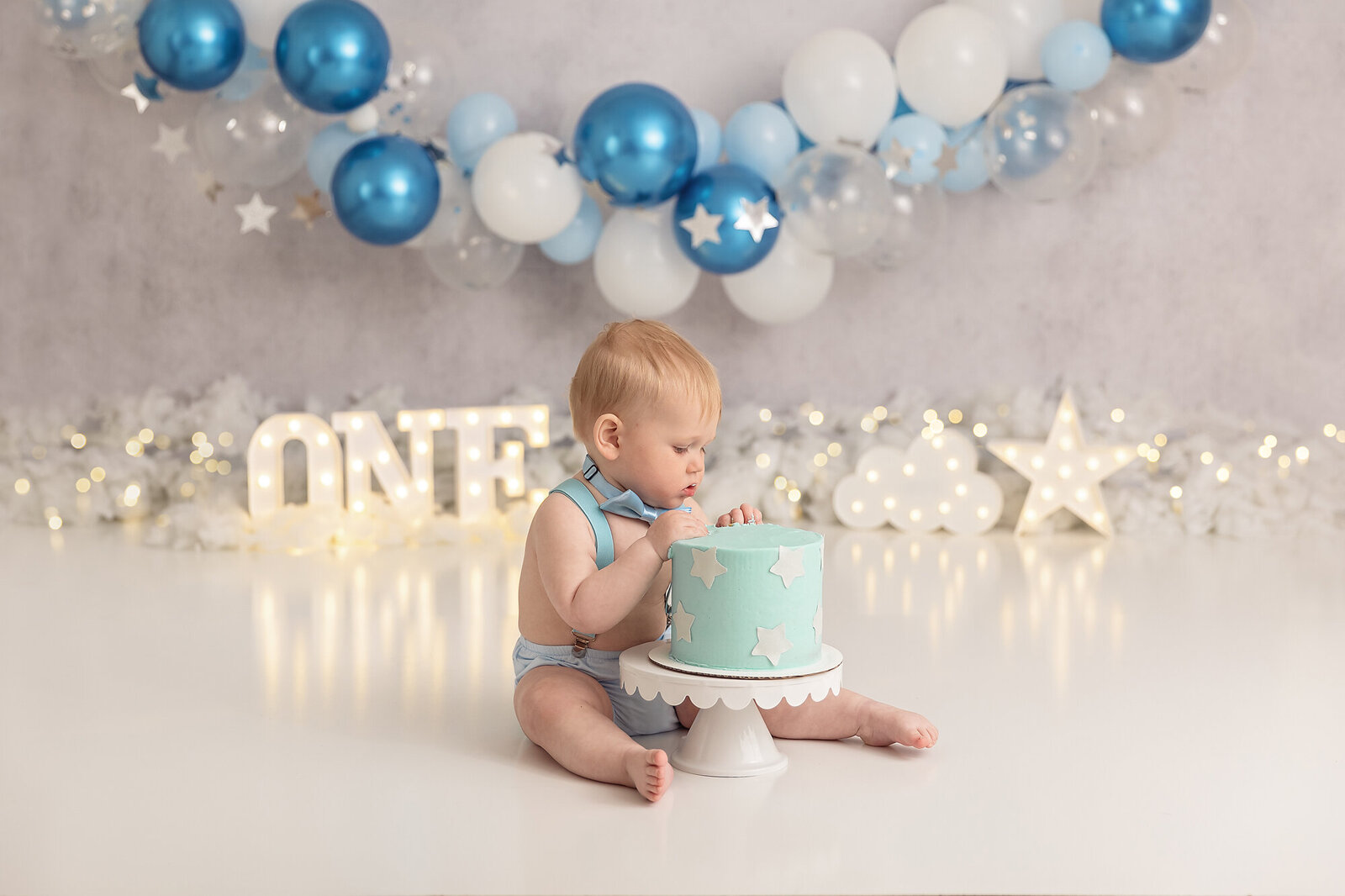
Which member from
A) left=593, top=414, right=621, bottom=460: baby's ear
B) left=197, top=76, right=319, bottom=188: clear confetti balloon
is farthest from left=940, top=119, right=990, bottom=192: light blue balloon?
left=593, top=414, right=621, bottom=460: baby's ear

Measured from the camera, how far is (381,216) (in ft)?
9.87

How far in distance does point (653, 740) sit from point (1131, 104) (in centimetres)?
229

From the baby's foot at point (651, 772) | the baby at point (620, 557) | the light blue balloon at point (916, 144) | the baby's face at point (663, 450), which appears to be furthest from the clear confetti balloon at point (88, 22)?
the baby's foot at point (651, 772)

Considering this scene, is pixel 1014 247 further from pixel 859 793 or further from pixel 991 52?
pixel 859 793

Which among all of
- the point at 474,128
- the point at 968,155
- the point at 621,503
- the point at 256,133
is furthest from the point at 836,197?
the point at 621,503

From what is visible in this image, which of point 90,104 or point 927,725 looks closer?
point 927,725

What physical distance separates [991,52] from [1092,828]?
2.23 metres

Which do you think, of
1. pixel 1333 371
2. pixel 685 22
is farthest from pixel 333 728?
pixel 1333 371

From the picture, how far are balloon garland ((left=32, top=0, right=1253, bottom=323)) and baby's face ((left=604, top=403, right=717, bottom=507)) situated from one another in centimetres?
138

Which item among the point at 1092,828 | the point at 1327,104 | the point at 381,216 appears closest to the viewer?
the point at 1092,828

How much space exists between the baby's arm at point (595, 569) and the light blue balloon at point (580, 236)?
5.65 ft

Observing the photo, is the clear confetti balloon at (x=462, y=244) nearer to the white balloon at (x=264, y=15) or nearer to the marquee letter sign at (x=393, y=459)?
the marquee letter sign at (x=393, y=459)

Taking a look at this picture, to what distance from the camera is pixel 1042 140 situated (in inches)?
120

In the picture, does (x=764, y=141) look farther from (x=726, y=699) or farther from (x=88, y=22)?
(x=726, y=699)
